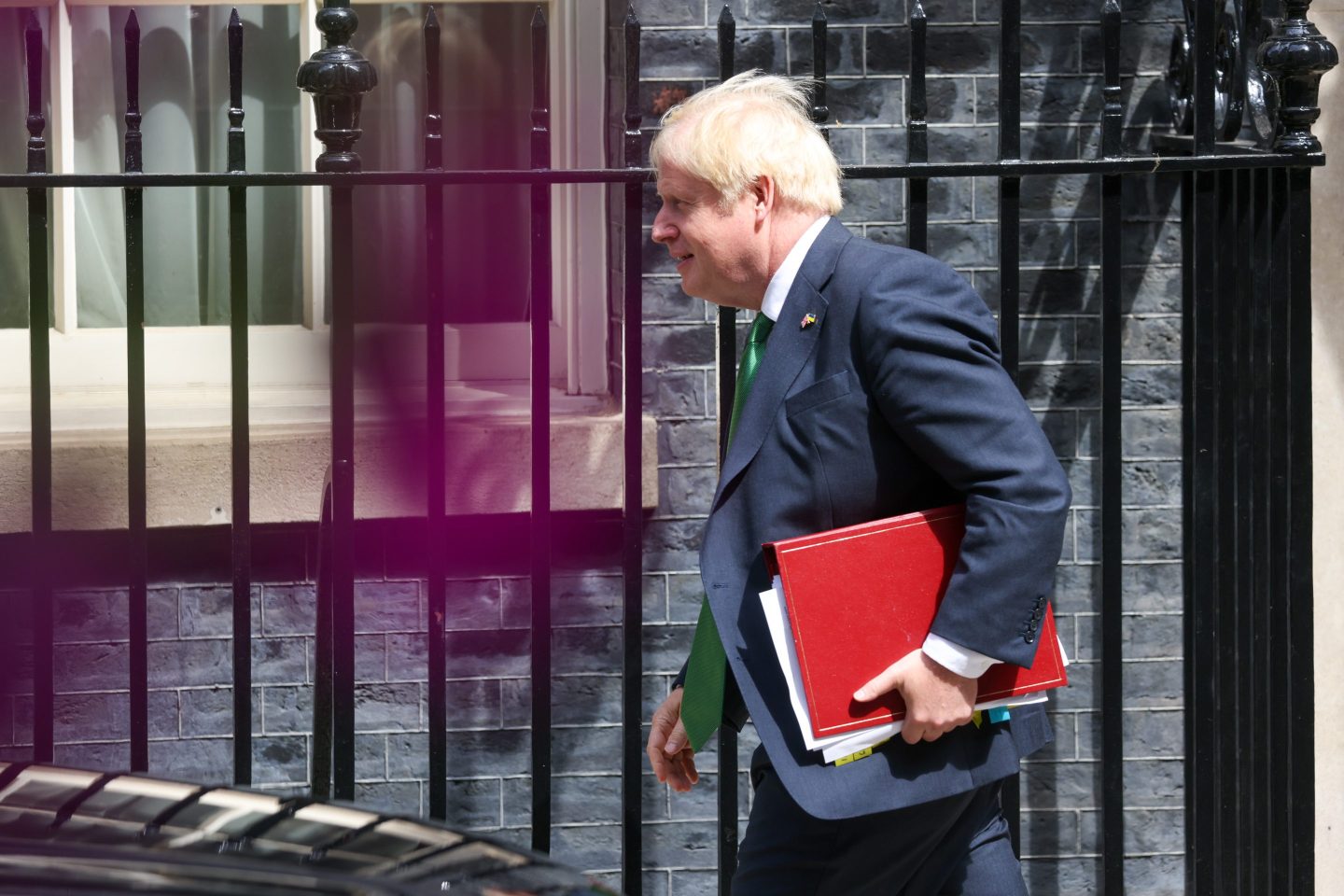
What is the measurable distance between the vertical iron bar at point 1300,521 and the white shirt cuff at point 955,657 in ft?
4.17

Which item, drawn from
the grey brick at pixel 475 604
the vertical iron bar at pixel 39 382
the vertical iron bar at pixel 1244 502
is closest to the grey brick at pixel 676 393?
the grey brick at pixel 475 604

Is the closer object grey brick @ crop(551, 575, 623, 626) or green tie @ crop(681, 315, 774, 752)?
green tie @ crop(681, 315, 774, 752)

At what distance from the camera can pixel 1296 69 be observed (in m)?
3.40

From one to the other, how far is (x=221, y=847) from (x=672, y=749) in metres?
1.02

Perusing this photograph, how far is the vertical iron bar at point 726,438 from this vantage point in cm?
327

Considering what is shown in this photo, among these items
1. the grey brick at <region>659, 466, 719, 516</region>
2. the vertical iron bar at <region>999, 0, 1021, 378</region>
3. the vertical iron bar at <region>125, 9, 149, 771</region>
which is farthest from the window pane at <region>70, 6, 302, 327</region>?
the vertical iron bar at <region>999, 0, 1021, 378</region>

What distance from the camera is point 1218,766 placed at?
12.0ft

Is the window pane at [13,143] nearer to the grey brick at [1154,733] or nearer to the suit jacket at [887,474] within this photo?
the suit jacket at [887,474]

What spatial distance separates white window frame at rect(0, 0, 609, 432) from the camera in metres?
4.77

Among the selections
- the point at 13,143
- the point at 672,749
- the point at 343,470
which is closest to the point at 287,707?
the point at 343,470

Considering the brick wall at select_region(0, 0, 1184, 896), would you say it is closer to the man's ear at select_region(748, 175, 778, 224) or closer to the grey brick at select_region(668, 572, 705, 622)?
the grey brick at select_region(668, 572, 705, 622)

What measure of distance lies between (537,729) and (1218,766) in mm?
1470

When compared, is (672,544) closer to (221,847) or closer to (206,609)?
(206,609)

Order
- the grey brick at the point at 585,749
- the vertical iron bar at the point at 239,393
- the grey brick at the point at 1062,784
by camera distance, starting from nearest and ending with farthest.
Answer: the vertical iron bar at the point at 239,393 < the grey brick at the point at 585,749 < the grey brick at the point at 1062,784
